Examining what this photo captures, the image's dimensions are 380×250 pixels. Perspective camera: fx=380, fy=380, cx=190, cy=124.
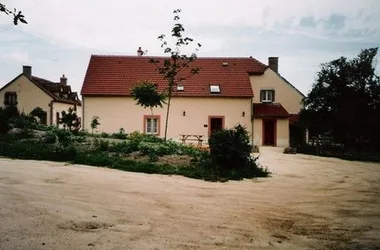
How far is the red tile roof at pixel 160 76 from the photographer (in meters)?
30.6

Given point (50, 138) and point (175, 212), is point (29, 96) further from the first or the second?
point (175, 212)

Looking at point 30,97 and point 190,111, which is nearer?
point 190,111

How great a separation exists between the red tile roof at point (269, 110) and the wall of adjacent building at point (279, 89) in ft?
3.60

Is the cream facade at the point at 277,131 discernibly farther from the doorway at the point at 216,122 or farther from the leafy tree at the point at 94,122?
the leafy tree at the point at 94,122

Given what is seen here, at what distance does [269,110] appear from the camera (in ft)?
103

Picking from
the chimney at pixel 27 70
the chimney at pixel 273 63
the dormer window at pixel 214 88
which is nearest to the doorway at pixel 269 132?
the dormer window at pixel 214 88

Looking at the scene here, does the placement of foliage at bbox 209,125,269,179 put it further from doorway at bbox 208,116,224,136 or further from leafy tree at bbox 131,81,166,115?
doorway at bbox 208,116,224,136

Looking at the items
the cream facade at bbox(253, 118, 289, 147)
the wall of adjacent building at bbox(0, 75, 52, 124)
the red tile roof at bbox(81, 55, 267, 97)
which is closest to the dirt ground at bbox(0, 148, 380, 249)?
the cream facade at bbox(253, 118, 289, 147)

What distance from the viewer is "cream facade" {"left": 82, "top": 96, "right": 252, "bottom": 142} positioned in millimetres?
30281

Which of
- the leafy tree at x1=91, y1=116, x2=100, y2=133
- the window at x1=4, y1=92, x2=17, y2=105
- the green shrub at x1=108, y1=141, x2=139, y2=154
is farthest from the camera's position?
the window at x1=4, y1=92, x2=17, y2=105

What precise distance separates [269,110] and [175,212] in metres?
25.2

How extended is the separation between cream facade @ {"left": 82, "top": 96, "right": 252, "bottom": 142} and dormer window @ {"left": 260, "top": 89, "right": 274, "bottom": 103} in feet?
12.4

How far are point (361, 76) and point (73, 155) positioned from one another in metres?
19.1

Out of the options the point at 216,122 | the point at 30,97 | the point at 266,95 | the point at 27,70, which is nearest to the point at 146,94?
the point at 216,122
